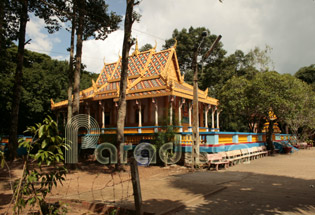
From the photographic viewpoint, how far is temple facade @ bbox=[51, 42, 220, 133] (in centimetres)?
1783

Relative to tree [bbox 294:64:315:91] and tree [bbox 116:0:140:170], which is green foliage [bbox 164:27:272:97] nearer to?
tree [bbox 294:64:315:91]

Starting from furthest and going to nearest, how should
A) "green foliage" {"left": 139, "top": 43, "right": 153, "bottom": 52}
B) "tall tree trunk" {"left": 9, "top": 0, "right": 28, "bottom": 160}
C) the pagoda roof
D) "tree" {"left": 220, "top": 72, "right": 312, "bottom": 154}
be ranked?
"green foliage" {"left": 139, "top": 43, "right": 153, "bottom": 52} < the pagoda roof < "tree" {"left": 220, "top": 72, "right": 312, "bottom": 154} < "tall tree trunk" {"left": 9, "top": 0, "right": 28, "bottom": 160}

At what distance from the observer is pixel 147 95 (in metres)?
17.8

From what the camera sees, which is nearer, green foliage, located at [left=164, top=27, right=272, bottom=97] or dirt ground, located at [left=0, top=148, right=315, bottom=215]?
dirt ground, located at [left=0, top=148, right=315, bottom=215]

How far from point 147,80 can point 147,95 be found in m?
2.34

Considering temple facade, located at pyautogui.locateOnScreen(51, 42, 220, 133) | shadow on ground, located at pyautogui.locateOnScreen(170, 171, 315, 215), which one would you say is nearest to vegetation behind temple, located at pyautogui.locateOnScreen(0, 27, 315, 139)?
temple facade, located at pyautogui.locateOnScreen(51, 42, 220, 133)

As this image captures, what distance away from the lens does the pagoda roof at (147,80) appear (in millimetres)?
17781

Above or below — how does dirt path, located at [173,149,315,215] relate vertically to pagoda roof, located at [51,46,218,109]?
below

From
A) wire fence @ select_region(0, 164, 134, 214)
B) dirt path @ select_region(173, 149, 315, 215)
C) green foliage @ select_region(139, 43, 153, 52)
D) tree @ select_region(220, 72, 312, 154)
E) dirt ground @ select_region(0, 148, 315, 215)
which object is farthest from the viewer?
green foliage @ select_region(139, 43, 153, 52)

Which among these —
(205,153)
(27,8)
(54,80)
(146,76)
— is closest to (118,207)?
(205,153)

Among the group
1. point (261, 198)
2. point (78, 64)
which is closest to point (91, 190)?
point (261, 198)

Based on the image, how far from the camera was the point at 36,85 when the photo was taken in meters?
23.9

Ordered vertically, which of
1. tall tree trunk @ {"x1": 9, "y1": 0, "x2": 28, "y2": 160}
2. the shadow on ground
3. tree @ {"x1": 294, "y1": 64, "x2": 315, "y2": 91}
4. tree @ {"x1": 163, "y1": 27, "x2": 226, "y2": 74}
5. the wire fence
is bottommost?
the wire fence

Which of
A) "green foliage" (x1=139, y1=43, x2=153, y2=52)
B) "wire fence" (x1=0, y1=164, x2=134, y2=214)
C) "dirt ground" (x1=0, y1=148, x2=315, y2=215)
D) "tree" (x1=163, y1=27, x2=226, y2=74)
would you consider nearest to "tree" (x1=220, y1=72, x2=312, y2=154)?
"dirt ground" (x1=0, y1=148, x2=315, y2=215)
